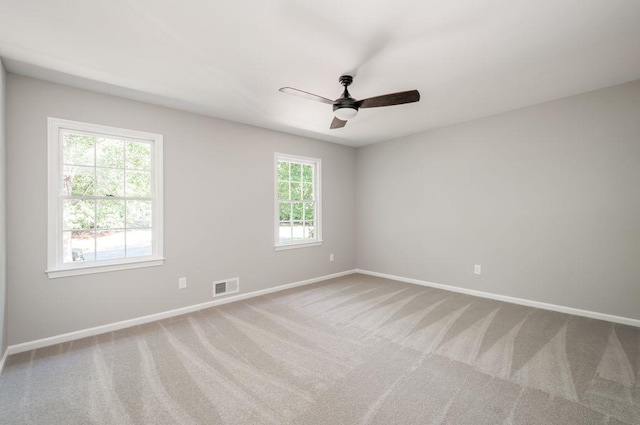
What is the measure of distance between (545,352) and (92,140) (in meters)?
4.94

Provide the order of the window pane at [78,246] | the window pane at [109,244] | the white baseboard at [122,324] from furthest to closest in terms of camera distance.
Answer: the window pane at [109,244]
the window pane at [78,246]
the white baseboard at [122,324]

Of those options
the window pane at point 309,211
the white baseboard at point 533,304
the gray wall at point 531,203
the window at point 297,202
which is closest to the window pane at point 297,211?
the window at point 297,202

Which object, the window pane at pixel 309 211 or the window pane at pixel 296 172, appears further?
the window pane at pixel 309 211

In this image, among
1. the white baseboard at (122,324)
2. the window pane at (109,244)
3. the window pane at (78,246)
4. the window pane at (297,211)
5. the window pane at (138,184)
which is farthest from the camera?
the window pane at (297,211)

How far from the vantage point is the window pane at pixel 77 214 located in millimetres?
2947

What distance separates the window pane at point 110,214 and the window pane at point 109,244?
7cm

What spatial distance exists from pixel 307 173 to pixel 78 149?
3.21m

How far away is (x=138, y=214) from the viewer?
3389 millimetres

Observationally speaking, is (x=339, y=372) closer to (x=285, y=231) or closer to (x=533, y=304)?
(x=285, y=231)

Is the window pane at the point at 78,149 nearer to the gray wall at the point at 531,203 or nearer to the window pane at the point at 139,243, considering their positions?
the window pane at the point at 139,243

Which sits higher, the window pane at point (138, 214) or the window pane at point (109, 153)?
the window pane at point (109, 153)

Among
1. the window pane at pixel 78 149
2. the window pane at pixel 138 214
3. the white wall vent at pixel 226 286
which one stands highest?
the window pane at pixel 78 149

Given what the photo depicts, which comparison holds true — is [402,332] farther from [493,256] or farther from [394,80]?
[394,80]

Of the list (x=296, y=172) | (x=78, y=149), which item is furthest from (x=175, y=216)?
(x=296, y=172)
